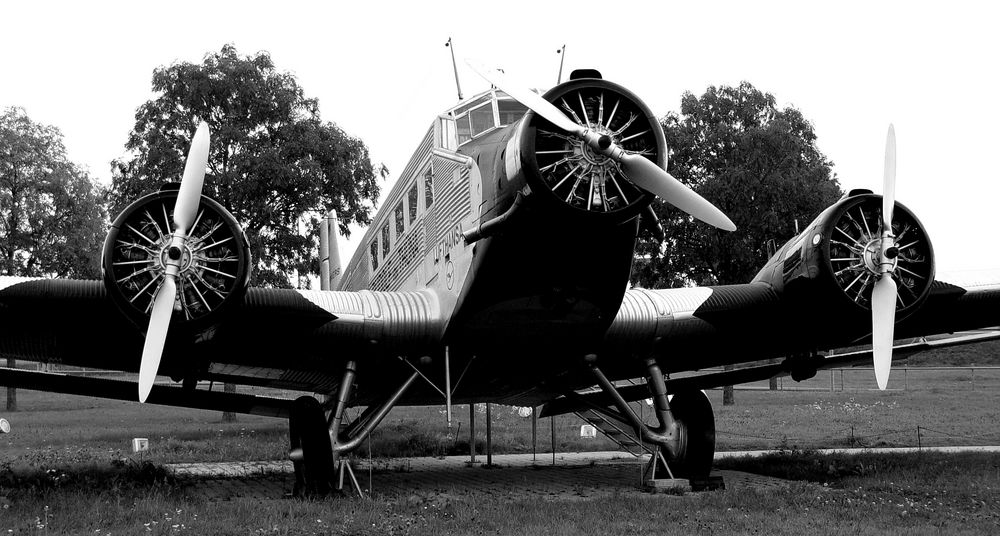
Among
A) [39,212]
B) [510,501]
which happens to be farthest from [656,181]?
[39,212]

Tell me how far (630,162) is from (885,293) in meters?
3.88

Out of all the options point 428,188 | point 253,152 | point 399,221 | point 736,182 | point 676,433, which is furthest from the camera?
point 736,182

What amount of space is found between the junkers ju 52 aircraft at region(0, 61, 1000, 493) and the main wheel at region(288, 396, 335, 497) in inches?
1.0

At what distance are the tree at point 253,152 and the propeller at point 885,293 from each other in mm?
14961

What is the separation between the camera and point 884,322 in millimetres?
10539

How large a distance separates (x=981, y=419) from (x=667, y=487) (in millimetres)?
17315

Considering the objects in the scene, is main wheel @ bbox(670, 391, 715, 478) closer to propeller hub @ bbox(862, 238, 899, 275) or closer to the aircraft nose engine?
propeller hub @ bbox(862, 238, 899, 275)

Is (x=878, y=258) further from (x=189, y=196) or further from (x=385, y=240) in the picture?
(x=385, y=240)

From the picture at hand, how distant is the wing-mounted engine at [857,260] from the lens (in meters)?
10.8

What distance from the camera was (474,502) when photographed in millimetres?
10031

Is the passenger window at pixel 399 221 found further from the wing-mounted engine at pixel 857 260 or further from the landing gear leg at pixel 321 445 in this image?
the wing-mounted engine at pixel 857 260

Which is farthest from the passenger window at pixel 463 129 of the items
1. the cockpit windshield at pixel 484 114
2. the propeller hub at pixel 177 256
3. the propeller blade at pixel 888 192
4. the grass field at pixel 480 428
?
the grass field at pixel 480 428

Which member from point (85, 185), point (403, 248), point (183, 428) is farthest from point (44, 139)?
point (403, 248)

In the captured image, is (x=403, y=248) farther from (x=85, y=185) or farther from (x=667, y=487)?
(x=85, y=185)
